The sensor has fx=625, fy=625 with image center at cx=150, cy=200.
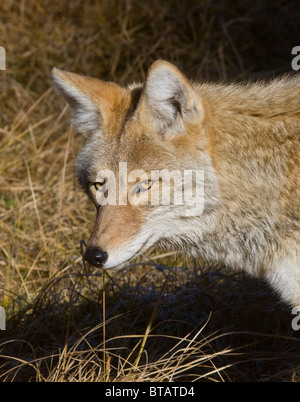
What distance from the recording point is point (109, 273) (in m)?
5.71

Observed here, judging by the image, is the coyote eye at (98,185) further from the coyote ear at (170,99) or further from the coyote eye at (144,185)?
the coyote ear at (170,99)

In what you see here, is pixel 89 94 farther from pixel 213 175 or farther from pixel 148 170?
pixel 213 175

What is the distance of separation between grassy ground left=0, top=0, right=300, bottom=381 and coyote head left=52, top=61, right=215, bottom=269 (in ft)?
2.76

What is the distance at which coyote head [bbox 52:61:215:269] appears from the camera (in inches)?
146

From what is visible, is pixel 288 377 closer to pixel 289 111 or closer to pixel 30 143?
pixel 289 111

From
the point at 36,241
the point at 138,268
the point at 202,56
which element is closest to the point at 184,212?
the point at 138,268

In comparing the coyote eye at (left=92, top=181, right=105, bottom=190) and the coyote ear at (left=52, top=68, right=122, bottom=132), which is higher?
the coyote ear at (left=52, top=68, right=122, bottom=132)

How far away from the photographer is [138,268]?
589cm

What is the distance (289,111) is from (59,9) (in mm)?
5409

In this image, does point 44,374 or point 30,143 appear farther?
point 30,143

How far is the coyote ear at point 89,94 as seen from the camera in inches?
161

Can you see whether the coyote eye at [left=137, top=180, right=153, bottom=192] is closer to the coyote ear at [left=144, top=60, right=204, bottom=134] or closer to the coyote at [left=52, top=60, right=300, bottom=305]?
the coyote at [left=52, top=60, right=300, bottom=305]

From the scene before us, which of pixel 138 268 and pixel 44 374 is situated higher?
pixel 138 268

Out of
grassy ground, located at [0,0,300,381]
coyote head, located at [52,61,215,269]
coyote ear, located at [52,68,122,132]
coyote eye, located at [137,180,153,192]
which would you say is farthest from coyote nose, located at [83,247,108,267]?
coyote ear, located at [52,68,122,132]
